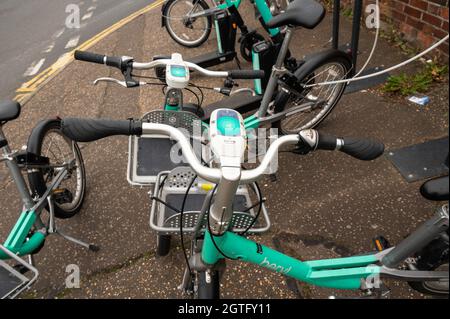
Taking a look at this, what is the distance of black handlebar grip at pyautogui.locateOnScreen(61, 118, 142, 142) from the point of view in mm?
1295

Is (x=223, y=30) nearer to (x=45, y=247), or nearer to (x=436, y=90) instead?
(x=436, y=90)

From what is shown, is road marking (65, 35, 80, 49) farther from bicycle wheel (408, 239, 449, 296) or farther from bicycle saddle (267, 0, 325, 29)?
bicycle wheel (408, 239, 449, 296)

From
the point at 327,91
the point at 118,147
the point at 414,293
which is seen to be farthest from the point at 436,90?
the point at 118,147

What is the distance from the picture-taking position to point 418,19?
151 inches

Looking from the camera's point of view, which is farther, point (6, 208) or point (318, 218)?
point (6, 208)

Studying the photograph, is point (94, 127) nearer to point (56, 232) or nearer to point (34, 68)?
point (56, 232)

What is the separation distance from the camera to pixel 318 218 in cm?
272

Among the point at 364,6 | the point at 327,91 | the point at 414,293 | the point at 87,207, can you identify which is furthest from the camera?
the point at 364,6

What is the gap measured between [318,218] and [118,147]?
2089mm

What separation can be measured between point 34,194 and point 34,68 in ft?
11.4

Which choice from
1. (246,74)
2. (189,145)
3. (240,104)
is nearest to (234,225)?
(189,145)

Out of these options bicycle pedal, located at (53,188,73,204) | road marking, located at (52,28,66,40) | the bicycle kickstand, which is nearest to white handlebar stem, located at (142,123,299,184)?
the bicycle kickstand
